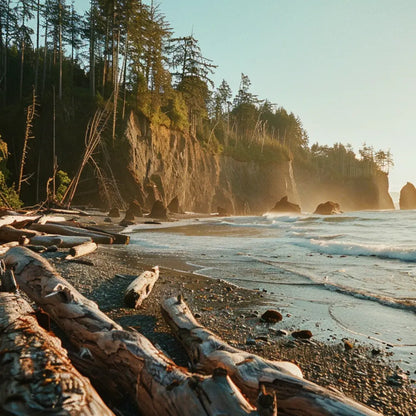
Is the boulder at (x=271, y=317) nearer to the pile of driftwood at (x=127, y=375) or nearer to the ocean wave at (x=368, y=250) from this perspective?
the pile of driftwood at (x=127, y=375)

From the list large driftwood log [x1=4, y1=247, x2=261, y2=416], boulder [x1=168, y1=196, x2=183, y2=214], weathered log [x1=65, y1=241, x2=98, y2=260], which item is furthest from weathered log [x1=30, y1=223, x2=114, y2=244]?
boulder [x1=168, y1=196, x2=183, y2=214]

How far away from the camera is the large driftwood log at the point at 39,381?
4.88ft

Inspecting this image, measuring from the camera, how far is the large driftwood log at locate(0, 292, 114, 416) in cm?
149

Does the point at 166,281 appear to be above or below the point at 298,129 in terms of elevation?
below

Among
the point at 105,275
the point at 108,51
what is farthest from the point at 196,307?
the point at 108,51

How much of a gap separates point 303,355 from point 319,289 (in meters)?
3.33

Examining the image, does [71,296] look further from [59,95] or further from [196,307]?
[59,95]

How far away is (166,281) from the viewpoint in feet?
21.1

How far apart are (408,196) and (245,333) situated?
116m

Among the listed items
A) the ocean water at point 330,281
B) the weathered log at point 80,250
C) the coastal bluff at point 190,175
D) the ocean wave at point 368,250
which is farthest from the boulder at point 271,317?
the coastal bluff at point 190,175

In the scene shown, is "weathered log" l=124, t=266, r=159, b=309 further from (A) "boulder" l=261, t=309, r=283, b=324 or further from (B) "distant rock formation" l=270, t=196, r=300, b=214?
(B) "distant rock formation" l=270, t=196, r=300, b=214

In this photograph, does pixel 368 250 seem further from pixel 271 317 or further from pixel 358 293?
pixel 271 317

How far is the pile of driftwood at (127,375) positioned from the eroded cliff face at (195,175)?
103 ft

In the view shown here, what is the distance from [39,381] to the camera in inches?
64.1
